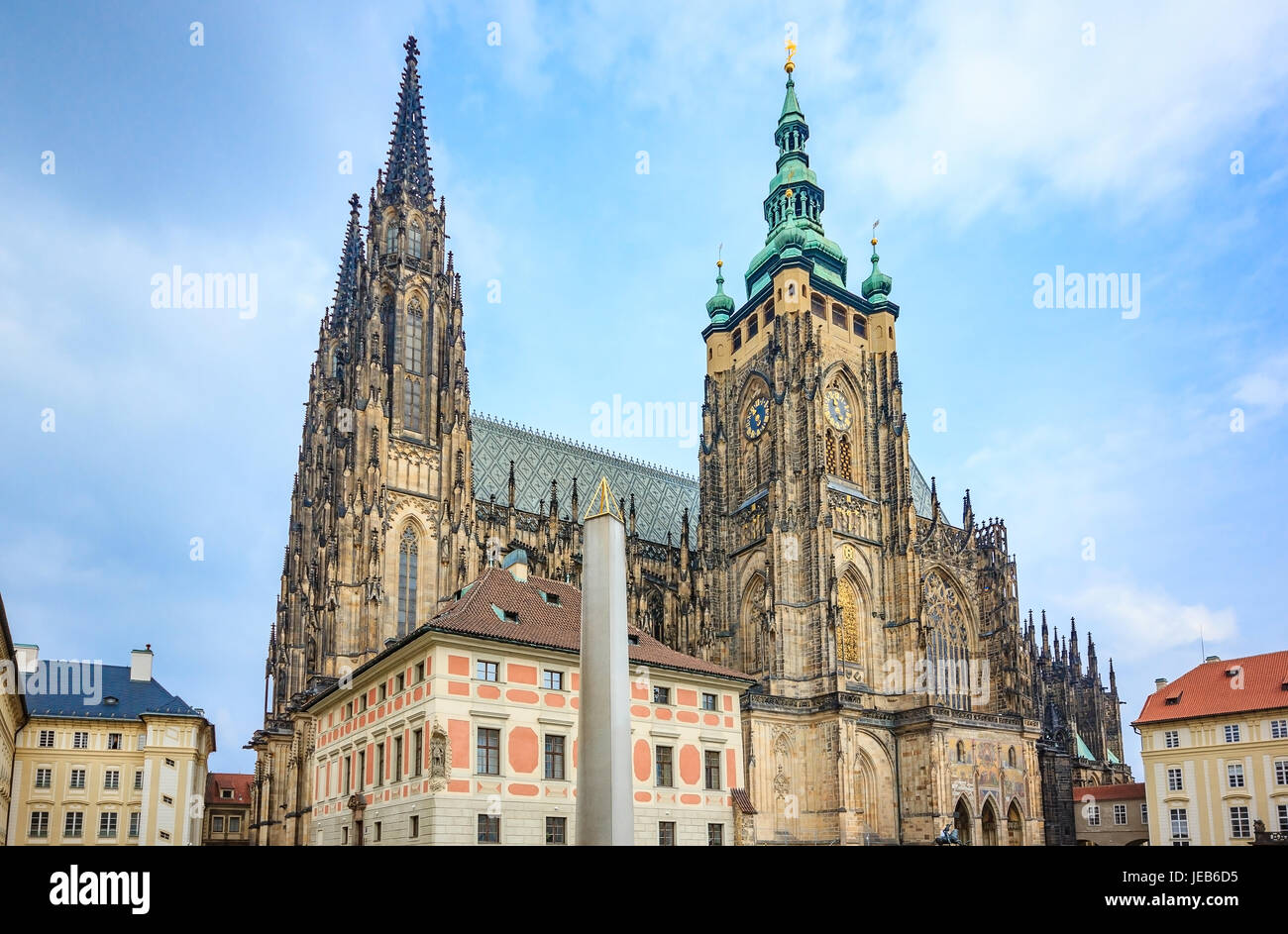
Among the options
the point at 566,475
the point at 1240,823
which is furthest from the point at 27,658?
the point at 1240,823

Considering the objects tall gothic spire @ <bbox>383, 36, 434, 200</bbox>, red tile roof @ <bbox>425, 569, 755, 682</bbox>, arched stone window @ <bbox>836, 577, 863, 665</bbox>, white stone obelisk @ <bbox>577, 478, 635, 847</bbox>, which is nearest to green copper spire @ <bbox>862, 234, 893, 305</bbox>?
arched stone window @ <bbox>836, 577, 863, 665</bbox>

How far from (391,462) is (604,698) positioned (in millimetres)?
40080

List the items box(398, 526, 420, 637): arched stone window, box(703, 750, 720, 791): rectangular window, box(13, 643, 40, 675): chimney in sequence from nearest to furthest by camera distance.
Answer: box(703, 750, 720, 791): rectangular window < box(398, 526, 420, 637): arched stone window < box(13, 643, 40, 675): chimney

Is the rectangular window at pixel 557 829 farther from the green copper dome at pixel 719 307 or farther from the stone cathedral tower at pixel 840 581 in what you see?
the green copper dome at pixel 719 307

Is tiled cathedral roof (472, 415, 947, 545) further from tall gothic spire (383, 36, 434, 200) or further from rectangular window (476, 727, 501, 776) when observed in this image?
rectangular window (476, 727, 501, 776)

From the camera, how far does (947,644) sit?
67.1m

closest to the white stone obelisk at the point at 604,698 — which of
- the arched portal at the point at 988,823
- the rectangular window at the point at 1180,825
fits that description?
the rectangular window at the point at 1180,825

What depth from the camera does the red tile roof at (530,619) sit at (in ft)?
104

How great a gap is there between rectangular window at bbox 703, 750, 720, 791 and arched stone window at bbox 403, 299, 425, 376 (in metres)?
28.8

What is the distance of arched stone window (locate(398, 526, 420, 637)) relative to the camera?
50.8 metres

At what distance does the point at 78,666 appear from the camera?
61.2 m
